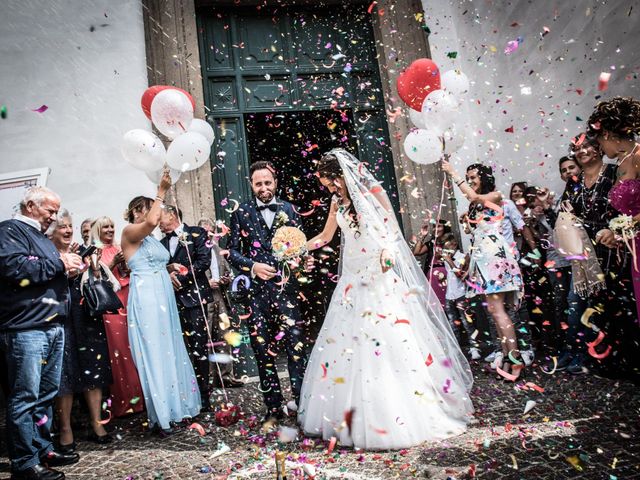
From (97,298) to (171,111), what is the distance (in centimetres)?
166

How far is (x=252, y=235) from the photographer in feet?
12.8

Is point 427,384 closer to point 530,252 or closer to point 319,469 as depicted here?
point 319,469

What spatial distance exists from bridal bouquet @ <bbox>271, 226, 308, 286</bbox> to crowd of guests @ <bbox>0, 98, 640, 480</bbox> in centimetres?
85

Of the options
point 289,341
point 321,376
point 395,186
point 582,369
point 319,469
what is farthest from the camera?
point 395,186

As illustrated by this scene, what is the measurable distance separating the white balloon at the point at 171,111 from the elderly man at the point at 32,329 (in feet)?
4.16

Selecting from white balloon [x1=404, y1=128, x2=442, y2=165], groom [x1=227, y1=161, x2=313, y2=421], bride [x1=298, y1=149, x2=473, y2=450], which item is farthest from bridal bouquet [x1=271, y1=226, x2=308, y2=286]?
white balloon [x1=404, y1=128, x2=442, y2=165]

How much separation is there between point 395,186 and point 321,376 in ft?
13.5

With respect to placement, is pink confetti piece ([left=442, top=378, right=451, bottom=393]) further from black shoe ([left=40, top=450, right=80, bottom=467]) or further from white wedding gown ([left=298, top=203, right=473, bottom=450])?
black shoe ([left=40, top=450, right=80, bottom=467])

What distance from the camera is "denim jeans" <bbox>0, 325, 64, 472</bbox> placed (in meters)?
2.85

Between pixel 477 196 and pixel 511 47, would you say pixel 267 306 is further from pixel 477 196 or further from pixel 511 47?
pixel 511 47

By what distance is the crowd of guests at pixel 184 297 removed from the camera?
2.92 metres

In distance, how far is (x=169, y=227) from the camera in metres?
4.30

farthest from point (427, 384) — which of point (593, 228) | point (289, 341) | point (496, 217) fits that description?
point (496, 217)

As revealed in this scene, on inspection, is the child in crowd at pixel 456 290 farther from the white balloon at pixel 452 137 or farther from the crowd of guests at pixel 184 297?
the white balloon at pixel 452 137
